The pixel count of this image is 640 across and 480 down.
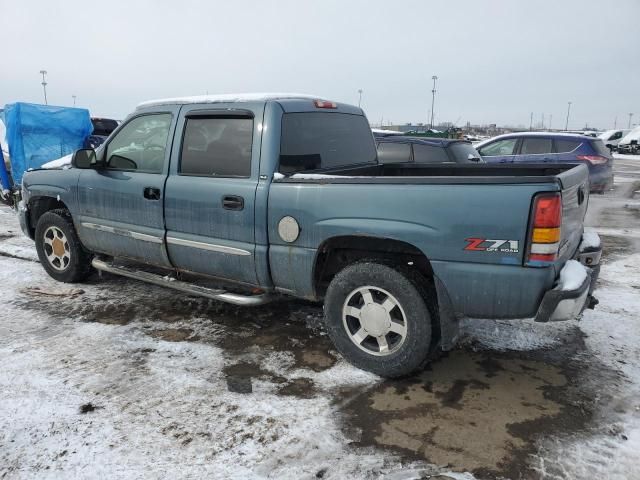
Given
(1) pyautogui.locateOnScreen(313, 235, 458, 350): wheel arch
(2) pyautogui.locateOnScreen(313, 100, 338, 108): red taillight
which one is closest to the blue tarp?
(2) pyautogui.locateOnScreen(313, 100, 338, 108): red taillight

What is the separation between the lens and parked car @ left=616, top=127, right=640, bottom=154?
36094 mm

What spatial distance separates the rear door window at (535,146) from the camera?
1117cm

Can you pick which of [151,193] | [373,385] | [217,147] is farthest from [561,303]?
[151,193]

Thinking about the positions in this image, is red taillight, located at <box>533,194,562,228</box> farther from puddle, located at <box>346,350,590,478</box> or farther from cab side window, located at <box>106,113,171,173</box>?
cab side window, located at <box>106,113,171,173</box>

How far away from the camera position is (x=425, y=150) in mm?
8320

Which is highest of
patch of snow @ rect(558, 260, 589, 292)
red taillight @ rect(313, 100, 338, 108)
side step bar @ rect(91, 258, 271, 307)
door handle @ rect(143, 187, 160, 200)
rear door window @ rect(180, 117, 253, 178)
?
red taillight @ rect(313, 100, 338, 108)

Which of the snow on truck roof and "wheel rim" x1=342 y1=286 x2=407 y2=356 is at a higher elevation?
the snow on truck roof

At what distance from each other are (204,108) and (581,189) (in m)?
2.94

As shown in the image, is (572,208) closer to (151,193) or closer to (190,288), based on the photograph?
(190,288)

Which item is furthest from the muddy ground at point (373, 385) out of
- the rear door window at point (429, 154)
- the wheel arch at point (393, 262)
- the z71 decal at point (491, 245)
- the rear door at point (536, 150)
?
the rear door at point (536, 150)

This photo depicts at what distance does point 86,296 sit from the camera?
16.4 ft

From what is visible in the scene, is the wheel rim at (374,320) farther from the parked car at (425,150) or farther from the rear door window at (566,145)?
the rear door window at (566,145)

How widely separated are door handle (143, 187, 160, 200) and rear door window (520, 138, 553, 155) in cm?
943

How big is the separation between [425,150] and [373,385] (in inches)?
227
